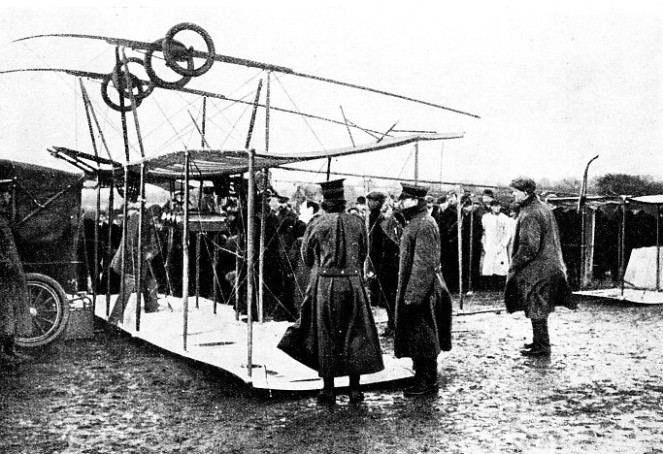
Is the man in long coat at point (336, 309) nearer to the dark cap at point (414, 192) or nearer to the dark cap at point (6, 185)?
the dark cap at point (414, 192)

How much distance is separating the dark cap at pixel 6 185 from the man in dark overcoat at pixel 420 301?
4.70 m

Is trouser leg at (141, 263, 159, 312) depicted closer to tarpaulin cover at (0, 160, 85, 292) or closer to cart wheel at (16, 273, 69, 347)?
tarpaulin cover at (0, 160, 85, 292)

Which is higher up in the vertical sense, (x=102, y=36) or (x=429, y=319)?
(x=102, y=36)

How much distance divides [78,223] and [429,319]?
4799 millimetres

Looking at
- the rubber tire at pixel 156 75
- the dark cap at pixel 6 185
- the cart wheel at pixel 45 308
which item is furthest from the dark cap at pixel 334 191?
the rubber tire at pixel 156 75

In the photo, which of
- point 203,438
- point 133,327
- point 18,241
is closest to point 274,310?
point 133,327

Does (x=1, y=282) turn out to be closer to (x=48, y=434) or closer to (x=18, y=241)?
(x=18, y=241)

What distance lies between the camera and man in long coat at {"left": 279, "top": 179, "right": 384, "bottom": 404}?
557 cm

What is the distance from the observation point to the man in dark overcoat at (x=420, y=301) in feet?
19.4

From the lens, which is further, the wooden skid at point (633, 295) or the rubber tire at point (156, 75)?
the wooden skid at point (633, 295)

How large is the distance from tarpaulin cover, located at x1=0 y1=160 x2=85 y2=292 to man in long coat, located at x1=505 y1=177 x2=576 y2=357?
210 inches

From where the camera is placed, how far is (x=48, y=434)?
15.7ft

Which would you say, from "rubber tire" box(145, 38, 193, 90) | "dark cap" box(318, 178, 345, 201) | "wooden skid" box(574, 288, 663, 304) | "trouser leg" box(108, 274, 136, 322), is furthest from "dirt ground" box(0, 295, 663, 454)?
"wooden skid" box(574, 288, 663, 304)

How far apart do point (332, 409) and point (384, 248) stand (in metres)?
4.44
